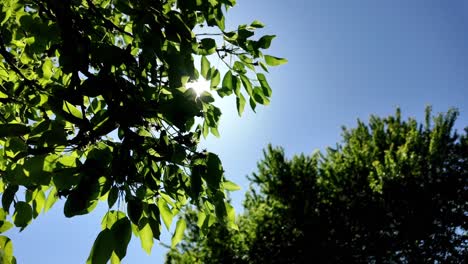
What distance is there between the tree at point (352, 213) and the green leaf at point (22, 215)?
1129cm

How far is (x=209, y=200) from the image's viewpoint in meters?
1.86

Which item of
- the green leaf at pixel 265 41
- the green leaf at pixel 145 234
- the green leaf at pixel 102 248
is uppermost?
the green leaf at pixel 265 41

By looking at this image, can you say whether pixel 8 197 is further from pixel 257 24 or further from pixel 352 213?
pixel 352 213

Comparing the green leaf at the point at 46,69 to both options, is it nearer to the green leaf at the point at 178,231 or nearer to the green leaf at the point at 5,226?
the green leaf at the point at 5,226

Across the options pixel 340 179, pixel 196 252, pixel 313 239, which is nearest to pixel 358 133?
pixel 340 179

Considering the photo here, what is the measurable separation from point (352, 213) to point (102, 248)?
14311mm

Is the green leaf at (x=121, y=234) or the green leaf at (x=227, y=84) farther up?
the green leaf at (x=227, y=84)

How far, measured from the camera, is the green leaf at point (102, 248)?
1.11 metres

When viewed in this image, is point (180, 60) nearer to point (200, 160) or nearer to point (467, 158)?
point (200, 160)

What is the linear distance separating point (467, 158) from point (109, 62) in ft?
63.4

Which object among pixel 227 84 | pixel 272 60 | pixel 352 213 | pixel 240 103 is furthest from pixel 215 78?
pixel 352 213

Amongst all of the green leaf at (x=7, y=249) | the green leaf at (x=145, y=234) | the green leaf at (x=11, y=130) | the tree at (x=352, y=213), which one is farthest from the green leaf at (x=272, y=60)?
the tree at (x=352, y=213)

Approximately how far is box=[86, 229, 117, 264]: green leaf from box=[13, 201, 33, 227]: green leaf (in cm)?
74

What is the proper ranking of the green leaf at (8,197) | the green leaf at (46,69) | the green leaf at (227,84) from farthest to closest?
the green leaf at (46,69), the green leaf at (227,84), the green leaf at (8,197)
